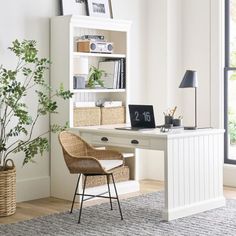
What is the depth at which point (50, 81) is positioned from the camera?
225 inches

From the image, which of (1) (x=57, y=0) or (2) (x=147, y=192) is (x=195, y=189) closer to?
(2) (x=147, y=192)

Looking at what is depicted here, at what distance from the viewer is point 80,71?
565 centimetres

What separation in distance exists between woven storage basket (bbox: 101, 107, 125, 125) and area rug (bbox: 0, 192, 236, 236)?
1.08 meters

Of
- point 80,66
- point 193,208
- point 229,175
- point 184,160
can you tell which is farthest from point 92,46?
point 229,175

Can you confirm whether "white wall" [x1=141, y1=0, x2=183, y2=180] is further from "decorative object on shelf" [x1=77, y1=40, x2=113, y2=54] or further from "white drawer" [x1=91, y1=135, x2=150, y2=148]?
"white drawer" [x1=91, y1=135, x2=150, y2=148]

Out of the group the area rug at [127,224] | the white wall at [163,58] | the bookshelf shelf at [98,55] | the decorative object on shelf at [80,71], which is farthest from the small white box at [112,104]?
the area rug at [127,224]

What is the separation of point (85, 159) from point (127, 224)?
646 mm

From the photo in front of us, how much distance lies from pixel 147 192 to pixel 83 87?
1.34 m

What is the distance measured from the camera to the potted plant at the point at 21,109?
501 cm

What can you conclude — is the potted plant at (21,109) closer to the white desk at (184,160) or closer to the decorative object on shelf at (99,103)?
the white desk at (184,160)

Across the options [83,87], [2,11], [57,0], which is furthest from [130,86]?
[2,11]

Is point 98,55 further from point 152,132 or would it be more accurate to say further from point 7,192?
point 7,192

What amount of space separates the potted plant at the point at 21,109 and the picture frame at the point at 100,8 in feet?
2.72

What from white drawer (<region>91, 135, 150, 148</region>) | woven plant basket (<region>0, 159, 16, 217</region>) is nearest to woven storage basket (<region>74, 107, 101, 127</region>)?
white drawer (<region>91, 135, 150, 148</region>)
